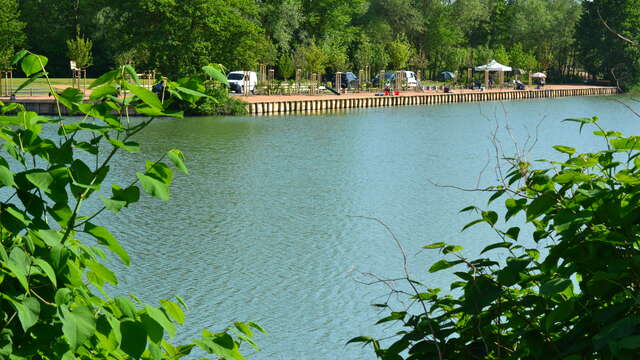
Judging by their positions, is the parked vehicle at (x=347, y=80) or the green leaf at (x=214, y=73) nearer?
the green leaf at (x=214, y=73)

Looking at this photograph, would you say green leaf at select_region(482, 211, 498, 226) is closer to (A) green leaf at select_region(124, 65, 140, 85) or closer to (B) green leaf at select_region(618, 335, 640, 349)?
(B) green leaf at select_region(618, 335, 640, 349)

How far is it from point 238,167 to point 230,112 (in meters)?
17.3

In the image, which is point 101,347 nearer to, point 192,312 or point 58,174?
point 58,174

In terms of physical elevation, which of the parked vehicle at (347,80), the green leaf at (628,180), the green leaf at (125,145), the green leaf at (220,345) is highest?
the green leaf at (125,145)

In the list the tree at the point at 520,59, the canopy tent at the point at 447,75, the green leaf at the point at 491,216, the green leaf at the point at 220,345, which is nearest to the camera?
Answer: the green leaf at the point at 220,345

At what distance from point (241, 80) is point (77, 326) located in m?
47.8

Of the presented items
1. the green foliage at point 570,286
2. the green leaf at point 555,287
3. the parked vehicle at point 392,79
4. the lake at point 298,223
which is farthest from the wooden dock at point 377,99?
the green leaf at point 555,287

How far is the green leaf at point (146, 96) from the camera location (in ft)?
8.42

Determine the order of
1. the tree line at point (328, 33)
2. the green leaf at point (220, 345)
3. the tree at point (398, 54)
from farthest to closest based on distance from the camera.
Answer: the tree at point (398, 54)
the tree line at point (328, 33)
the green leaf at point (220, 345)

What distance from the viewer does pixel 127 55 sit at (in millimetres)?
56594

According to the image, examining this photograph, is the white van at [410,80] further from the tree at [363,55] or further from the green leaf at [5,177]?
the green leaf at [5,177]

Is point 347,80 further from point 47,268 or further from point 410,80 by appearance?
point 47,268

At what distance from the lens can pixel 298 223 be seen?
16750 mm

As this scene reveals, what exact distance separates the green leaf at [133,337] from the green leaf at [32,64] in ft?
2.76
